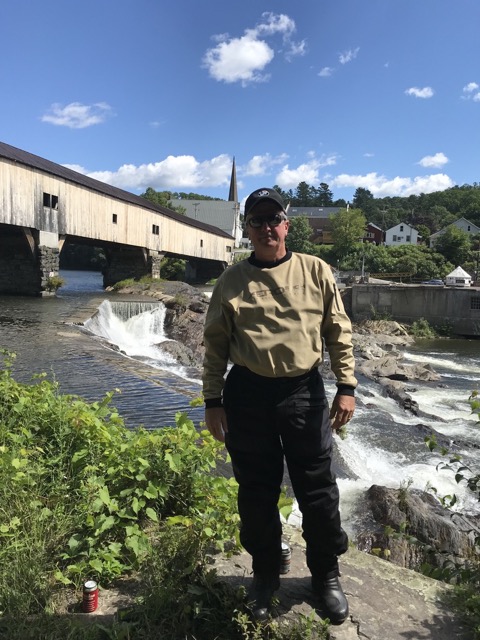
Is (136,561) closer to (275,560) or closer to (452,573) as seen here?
(275,560)

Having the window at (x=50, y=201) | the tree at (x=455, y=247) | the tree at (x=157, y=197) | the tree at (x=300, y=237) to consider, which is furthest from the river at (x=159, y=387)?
the tree at (x=157, y=197)

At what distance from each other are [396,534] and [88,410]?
7.28ft

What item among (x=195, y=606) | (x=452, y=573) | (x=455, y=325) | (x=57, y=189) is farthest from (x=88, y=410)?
(x=455, y=325)

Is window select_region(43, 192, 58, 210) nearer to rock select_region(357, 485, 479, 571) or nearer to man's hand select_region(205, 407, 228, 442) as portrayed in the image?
rock select_region(357, 485, 479, 571)

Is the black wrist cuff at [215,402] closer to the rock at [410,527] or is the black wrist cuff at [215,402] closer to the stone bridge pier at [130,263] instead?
the rock at [410,527]

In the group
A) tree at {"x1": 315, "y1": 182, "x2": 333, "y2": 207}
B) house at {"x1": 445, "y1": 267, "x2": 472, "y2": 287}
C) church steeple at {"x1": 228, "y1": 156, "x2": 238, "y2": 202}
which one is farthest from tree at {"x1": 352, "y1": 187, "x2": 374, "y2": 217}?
house at {"x1": 445, "y1": 267, "x2": 472, "y2": 287}

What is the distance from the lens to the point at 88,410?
331cm

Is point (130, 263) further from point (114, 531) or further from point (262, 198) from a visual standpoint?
point (262, 198)

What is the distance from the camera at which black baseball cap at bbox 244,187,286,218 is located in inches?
85.0

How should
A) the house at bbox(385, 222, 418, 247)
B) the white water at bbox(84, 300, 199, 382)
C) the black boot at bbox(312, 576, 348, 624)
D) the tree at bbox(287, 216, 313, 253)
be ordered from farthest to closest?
the house at bbox(385, 222, 418, 247), the tree at bbox(287, 216, 313, 253), the white water at bbox(84, 300, 199, 382), the black boot at bbox(312, 576, 348, 624)

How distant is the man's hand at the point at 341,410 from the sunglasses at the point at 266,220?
0.91m

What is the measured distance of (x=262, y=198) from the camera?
7.09 feet

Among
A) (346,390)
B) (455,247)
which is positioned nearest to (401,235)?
(455,247)

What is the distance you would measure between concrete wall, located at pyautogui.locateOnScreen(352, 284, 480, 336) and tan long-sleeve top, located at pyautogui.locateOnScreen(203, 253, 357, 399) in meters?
28.5
